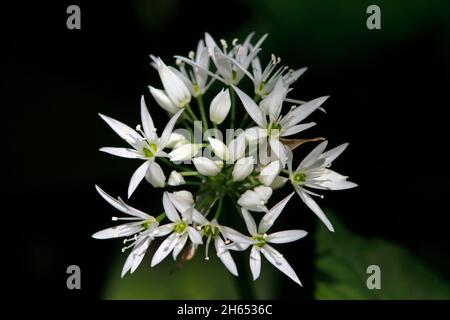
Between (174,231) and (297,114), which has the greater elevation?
(297,114)

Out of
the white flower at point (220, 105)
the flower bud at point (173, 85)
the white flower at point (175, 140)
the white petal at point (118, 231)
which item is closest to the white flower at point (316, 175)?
the white flower at point (220, 105)

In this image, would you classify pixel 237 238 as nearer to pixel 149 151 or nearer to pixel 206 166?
pixel 206 166

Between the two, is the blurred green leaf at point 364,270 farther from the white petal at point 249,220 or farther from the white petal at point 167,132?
the white petal at point 167,132

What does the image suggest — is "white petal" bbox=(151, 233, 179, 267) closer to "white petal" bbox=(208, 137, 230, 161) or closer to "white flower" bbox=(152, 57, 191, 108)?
"white petal" bbox=(208, 137, 230, 161)

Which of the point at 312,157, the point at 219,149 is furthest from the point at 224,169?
the point at 312,157

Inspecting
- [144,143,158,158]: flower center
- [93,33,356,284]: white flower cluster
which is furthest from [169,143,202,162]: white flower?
[144,143,158,158]: flower center
